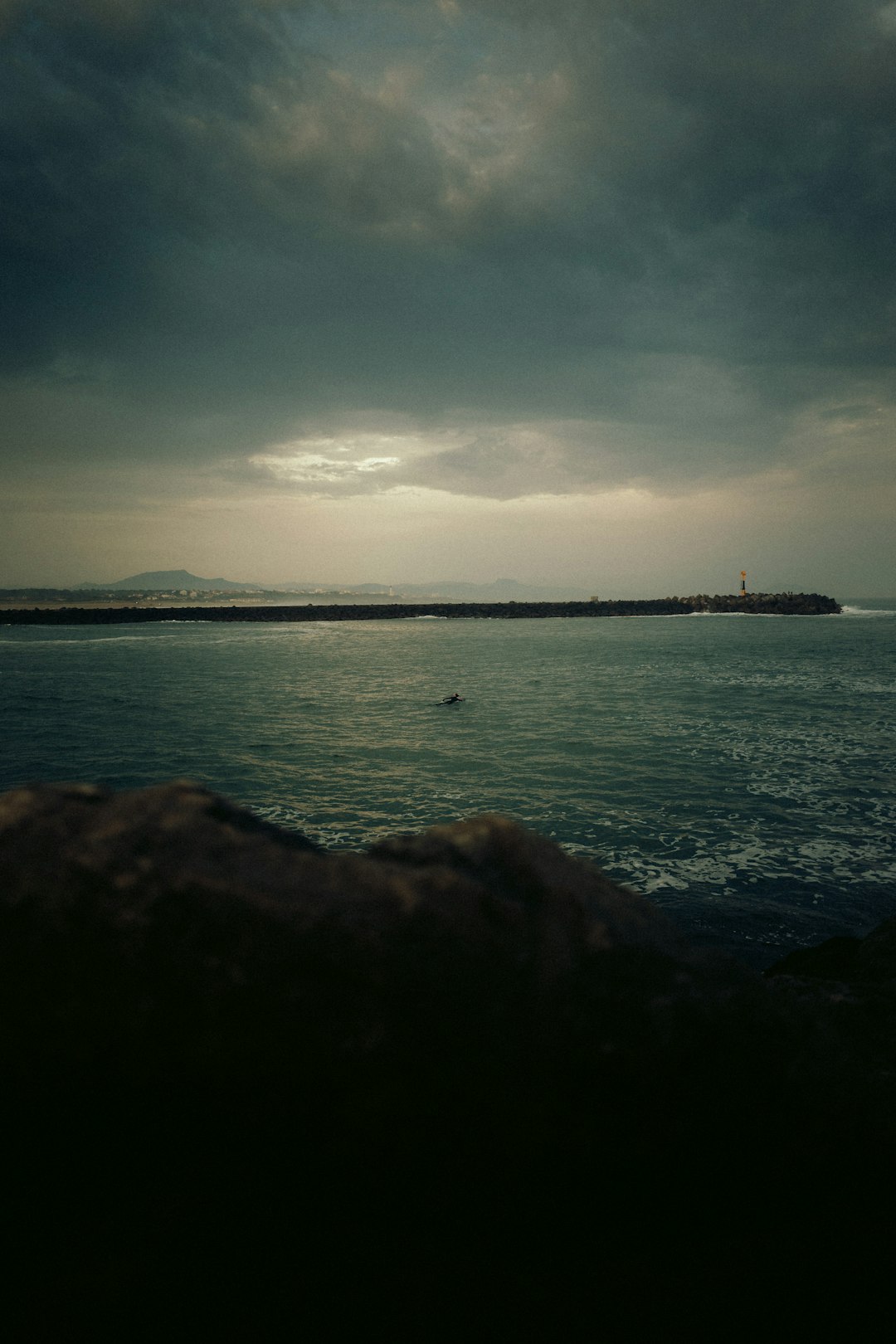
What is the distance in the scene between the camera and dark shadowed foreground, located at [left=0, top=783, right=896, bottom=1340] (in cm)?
162

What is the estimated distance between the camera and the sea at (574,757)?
9500 millimetres

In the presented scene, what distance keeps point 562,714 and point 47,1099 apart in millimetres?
21824

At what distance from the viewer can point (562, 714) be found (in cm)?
2300

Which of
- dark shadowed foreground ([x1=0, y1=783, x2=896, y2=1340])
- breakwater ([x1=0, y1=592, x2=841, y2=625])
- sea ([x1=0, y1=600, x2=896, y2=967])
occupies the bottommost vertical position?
sea ([x1=0, y1=600, x2=896, y2=967])

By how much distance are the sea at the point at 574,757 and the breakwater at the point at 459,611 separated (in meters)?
69.5

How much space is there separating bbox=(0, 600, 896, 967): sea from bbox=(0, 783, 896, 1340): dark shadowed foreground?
228 inches

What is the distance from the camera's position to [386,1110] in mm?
1869

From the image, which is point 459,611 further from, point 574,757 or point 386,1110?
point 386,1110

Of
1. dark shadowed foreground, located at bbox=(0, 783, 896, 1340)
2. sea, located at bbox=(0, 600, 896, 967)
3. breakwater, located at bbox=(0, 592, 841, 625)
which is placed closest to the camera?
dark shadowed foreground, located at bbox=(0, 783, 896, 1340)

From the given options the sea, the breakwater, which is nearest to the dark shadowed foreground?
the sea

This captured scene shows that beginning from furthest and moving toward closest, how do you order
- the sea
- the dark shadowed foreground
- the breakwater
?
the breakwater < the sea < the dark shadowed foreground

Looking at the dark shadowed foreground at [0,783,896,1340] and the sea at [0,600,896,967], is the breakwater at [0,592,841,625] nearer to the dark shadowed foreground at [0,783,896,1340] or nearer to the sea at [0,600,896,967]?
the sea at [0,600,896,967]

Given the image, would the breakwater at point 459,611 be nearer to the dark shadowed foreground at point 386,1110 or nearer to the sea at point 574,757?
the sea at point 574,757

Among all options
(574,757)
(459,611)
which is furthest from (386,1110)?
(459,611)
